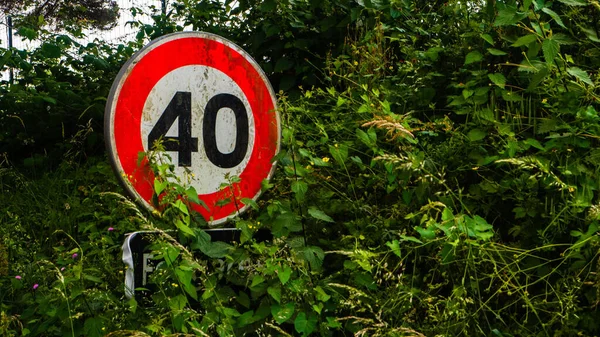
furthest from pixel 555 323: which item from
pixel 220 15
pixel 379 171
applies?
pixel 220 15

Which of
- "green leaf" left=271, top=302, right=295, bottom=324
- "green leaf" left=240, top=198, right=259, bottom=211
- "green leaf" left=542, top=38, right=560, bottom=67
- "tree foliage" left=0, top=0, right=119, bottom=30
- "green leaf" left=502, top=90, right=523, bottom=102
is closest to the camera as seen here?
"green leaf" left=271, top=302, right=295, bottom=324

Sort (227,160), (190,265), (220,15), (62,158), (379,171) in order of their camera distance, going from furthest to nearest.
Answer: (62,158), (220,15), (379,171), (227,160), (190,265)

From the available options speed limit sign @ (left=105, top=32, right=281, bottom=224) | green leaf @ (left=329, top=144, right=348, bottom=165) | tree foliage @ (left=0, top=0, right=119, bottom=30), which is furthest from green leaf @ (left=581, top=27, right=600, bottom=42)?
tree foliage @ (left=0, top=0, right=119, bottom=30)

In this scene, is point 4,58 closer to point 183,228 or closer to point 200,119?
point 200,119

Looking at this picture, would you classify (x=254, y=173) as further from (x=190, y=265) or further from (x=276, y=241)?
(x=190, y=265)

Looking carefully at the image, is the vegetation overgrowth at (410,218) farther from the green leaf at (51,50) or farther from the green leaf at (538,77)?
the green leaf at (51,50)

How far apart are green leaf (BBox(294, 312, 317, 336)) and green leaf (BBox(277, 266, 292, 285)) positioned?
129mm

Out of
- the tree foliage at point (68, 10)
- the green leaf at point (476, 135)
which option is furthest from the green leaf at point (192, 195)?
the tree foliage at point (68, 10)

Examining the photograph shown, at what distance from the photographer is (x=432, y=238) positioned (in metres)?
2.46

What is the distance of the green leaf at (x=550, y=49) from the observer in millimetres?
2672

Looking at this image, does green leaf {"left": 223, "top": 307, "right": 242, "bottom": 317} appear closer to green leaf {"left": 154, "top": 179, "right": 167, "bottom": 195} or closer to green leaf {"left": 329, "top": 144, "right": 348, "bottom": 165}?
green leaf {"left": 154, "top": 179, "right": 167, "bottom": 195}

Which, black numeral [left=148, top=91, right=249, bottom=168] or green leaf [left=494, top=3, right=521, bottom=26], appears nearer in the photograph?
black numeral [left=148, top=91, right=249, bottom=168]

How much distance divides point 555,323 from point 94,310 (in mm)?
1603

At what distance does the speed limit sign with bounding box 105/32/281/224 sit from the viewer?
2174mm
